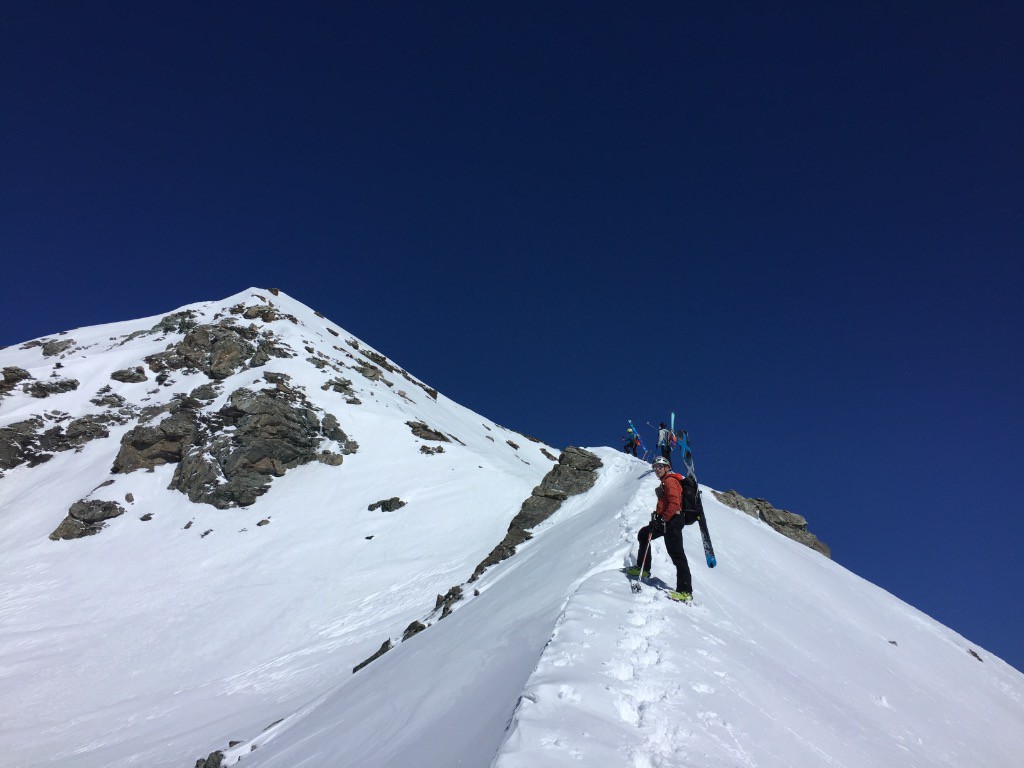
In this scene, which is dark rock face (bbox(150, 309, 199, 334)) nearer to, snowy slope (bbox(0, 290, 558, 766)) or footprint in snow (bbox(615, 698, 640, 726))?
snowy slope (bbox(0, 290, 558, 766))

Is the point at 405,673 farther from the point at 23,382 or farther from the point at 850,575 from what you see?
the point at 23,382

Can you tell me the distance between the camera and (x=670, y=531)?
852 cm

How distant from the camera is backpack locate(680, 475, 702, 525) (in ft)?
29.6

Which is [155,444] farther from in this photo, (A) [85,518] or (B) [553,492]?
(B) [553,492]

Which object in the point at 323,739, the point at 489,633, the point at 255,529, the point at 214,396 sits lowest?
the point at 323,739

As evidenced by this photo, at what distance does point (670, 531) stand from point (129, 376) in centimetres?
4233

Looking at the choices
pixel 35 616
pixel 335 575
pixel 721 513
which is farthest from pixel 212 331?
pixel 721 513

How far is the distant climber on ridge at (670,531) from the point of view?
837 centimetres

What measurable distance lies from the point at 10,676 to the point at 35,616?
459 cm

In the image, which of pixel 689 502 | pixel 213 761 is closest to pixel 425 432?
pixel 213 761

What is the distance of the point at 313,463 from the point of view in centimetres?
3288

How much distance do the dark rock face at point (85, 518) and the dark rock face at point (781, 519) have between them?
3171cm

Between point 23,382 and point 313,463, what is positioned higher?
point 23,382

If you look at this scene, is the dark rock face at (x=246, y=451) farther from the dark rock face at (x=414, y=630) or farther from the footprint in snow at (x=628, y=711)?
the footprint in snow at (x=628, y=711)
